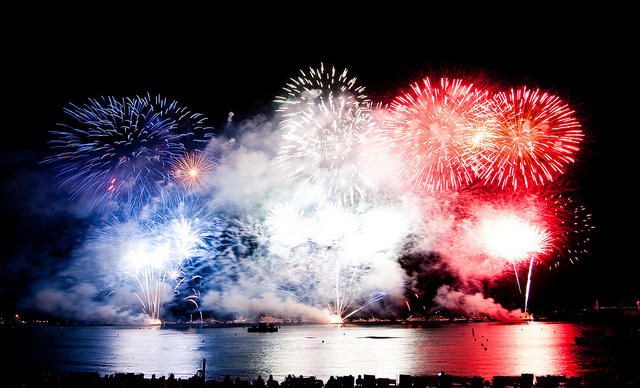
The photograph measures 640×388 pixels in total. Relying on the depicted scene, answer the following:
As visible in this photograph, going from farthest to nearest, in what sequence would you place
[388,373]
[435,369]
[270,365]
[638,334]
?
[638,334] → [270,365] → [435,369] → [388,373]

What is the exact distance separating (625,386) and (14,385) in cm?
2289

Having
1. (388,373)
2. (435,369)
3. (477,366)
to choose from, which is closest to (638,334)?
(477,366)

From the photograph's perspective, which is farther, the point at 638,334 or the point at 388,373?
the point at 638,334

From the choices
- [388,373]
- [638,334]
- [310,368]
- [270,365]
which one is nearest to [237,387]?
[388,373]

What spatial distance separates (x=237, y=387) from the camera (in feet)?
49.1

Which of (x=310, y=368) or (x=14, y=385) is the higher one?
(x=14, y=385)

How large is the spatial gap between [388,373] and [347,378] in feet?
71.2

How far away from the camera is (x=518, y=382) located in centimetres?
1891

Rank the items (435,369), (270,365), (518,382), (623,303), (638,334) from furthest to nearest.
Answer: (623,303), (638,334), (270,365), (435,369), (518,382)

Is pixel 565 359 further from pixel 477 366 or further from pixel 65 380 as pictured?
pixel 65 380

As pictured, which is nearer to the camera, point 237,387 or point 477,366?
point 237,387

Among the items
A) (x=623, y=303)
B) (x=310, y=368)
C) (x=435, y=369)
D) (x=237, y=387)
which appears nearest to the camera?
(x=237, y=387)

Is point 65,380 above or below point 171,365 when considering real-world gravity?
above

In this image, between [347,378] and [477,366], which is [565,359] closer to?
[477,366]
